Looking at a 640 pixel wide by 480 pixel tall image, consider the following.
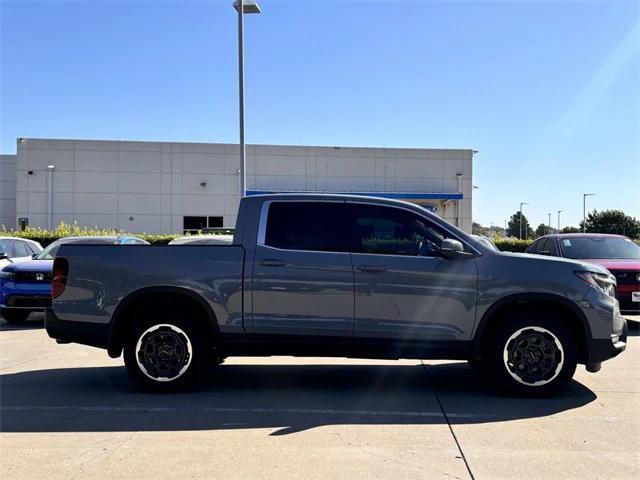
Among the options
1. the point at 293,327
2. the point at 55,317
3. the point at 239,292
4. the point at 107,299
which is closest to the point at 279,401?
the point at 293,327

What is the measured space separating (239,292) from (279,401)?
1.15m

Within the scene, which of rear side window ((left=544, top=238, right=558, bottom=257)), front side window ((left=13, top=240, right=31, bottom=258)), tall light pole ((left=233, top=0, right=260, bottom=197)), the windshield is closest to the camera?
the windshield

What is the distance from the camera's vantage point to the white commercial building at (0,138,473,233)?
30938 millimetres

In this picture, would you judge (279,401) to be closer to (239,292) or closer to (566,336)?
(239,292)

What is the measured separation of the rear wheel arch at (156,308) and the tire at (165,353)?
0.32ft

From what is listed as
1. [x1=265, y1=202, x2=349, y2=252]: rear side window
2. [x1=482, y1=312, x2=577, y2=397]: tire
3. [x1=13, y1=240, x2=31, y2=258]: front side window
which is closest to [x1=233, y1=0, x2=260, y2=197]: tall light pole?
[x1=13, y1=240, x2=31, y2=258]: front side window

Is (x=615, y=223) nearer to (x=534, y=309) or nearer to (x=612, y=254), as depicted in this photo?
(x=612, y=254)

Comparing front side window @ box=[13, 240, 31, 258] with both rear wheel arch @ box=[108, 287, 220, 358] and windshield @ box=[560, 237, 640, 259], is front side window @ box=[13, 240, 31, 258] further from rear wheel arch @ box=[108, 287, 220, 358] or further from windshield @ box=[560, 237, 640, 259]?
windshield @ box=[560, 237, 640, 259]

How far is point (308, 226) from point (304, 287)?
0.66 meters

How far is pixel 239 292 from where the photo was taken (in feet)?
18.1

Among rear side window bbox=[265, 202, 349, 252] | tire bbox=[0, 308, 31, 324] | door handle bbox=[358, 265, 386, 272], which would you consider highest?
rear side window bbox=[265, 202, 349, 252]

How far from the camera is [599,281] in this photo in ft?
18.4

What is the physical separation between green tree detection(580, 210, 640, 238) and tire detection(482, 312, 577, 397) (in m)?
61.4

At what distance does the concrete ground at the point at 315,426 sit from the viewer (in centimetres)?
386
